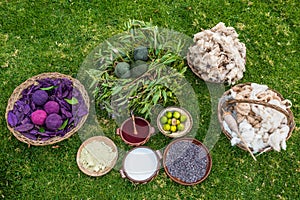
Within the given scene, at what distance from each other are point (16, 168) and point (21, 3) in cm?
177

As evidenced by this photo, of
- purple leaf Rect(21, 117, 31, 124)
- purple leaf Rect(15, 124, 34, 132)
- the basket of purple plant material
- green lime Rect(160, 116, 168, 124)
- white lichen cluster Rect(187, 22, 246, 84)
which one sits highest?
white lichen cluster Rect(187, 22, 246, 84)

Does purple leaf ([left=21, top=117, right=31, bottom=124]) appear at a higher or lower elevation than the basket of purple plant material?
higher

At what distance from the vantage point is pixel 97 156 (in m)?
2.96

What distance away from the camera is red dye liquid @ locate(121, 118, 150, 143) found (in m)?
3.02

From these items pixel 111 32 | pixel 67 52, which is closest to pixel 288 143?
pixel 111 32

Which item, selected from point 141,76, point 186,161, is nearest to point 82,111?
point 141,76

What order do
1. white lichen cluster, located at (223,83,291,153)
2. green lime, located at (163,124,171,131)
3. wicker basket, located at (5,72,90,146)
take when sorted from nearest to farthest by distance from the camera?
white lichen cluster, located at (223,83,291,153) < wicker basket, located at (5,72,90,146) < green lime, located at (163,124,171,131)

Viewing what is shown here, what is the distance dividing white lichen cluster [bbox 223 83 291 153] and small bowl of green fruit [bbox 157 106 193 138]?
0.35 metres

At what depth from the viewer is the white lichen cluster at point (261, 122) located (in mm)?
2756

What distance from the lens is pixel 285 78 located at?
3369mm

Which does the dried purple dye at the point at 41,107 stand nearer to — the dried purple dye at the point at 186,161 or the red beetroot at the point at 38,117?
the red beetroot at the point at 38,117

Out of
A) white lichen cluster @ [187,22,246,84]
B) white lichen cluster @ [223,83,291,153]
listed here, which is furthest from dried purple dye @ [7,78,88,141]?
white lichen cluster @ [223,83,291,153]

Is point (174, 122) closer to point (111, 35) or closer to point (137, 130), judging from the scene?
point (137, 130)

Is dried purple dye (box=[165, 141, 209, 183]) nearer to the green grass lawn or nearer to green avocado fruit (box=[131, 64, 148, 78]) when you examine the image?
the green grass lawn
